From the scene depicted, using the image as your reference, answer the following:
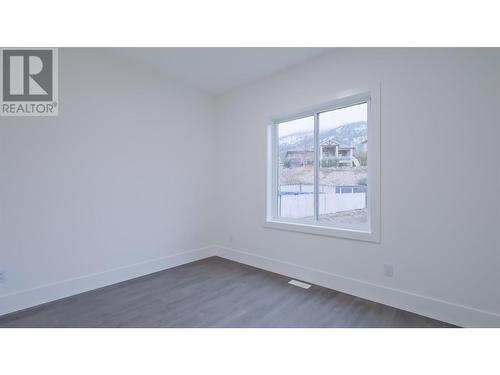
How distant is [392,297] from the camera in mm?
2271

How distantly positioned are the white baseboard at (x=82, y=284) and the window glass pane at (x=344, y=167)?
235 cm

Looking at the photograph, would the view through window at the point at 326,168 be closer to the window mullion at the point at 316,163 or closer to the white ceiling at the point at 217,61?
the window mullion at the point at 316,163

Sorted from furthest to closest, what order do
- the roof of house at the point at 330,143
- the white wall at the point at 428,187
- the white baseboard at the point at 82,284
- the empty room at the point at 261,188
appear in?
the roof of house at the point at 330,143
the white baseboard at the point at 82,284
the empty room at the point at 261,188
the white wall at the point at 428,187

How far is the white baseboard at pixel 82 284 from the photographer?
7.20ft

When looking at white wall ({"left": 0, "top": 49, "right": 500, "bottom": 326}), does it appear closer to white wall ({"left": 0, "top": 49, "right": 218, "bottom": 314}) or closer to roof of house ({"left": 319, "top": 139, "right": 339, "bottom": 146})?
white wall ({"left": 0, "top": 49, "right": 218, "bottom": 314})

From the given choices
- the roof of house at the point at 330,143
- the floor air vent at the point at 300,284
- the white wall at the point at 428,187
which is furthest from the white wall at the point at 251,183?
the roof of house at the point at 330,143

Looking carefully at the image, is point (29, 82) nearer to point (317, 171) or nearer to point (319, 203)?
point (317, 171)

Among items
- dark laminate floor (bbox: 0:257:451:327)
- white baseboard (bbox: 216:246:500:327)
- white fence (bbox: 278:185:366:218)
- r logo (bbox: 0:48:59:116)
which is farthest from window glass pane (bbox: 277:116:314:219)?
r logo (bbox: 0:48:59:116)

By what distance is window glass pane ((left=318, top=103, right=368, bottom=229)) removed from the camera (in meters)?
2.70

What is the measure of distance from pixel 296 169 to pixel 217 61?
6.01 feet

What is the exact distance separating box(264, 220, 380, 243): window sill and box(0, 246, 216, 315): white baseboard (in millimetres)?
1560

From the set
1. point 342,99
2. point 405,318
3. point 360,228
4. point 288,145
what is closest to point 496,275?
point 405,318

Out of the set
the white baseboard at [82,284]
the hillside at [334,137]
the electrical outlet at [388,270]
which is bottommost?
the white baseboard at [82,284]
